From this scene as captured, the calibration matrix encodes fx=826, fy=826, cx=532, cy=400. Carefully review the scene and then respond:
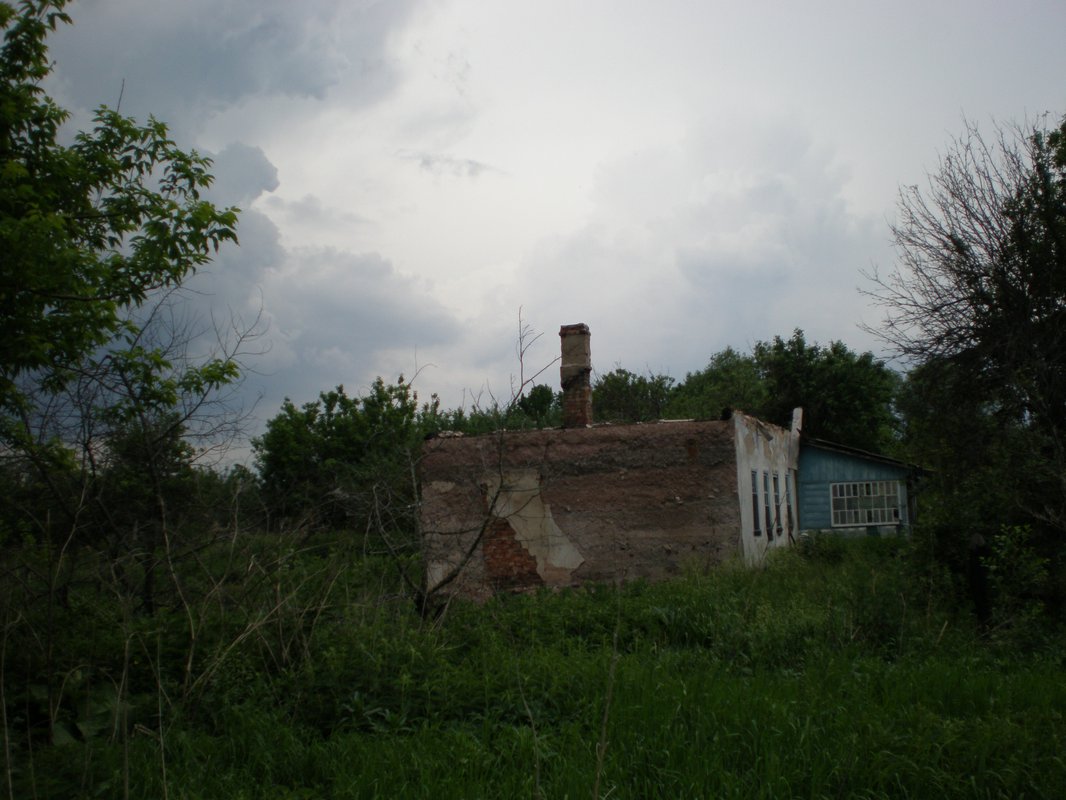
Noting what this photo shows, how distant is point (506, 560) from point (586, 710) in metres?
8.99

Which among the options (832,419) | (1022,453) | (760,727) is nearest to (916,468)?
(1022,453)

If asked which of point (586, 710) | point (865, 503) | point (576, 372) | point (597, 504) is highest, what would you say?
point (576, 372)

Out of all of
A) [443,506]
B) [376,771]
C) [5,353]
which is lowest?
[376,771]

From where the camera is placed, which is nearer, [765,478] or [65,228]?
[65,228]

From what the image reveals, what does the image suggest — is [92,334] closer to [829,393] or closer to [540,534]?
[540,534]

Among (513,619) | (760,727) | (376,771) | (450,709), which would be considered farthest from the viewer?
(513,619)

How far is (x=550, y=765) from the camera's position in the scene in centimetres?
503

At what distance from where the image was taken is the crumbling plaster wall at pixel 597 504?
14156mm

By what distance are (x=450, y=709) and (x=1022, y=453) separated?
9.93 m

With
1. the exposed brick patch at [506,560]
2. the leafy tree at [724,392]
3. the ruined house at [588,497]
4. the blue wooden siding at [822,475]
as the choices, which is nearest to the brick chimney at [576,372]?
the ruined house at [588,497]

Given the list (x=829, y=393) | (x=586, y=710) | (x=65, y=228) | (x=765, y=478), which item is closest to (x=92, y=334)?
(x=65, y=228)

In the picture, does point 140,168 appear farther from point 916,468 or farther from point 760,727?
point 916,468

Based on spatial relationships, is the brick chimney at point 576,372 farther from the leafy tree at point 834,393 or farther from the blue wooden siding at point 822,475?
the leafy tree at point 834,393

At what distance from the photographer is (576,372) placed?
15.4m
